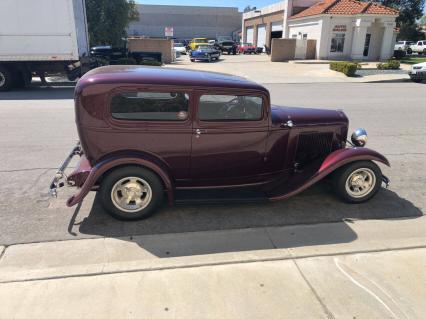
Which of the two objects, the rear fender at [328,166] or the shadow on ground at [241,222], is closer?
the shadow on ground at [241,222]

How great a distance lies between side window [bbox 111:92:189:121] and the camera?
3.95 meters

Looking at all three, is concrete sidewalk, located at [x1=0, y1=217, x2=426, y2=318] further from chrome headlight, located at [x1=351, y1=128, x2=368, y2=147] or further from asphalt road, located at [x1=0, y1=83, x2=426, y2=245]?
chrome headlight, located at [x1=351, y1=128, x2=368, y2=147]

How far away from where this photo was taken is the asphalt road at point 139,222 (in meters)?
4.14

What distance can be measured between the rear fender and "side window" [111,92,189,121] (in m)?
1.51

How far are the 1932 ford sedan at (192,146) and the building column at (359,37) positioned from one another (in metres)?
28.9

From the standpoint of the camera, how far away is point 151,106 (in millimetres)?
4012

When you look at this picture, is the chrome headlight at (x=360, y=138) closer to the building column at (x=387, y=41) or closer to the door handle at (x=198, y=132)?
the door handle at (x=198, y=132)

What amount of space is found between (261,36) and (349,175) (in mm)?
48535

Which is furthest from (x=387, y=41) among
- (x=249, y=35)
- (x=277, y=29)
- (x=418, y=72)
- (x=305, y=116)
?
(x=305, y=116)

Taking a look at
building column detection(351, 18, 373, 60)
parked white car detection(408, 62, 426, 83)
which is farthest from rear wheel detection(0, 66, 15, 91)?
building column detection(351, 18, 373, 60)

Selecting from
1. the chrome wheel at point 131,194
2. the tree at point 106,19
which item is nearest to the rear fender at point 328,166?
the chrome wheel at point 131,194

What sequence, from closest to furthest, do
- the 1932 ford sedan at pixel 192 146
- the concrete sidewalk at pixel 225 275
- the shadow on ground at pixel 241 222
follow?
the concrete sidewalk at pixel 225 275 < the shadow on ground at pixel 241 222 < the 1932 ford sedan at pixel 192 146

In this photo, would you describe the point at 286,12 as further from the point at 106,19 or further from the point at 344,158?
the point at 344,158

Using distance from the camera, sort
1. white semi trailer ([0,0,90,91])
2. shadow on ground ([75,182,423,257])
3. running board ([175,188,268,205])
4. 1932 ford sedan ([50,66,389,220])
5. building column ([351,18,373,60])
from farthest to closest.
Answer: building column ([351,18,373,60]) → white semi trailer ([0,0,90,91]) → running board ([175,188,268,205]) → 1932 ford sedan ([50,66,389,220]) → shadow on ground ([75,182,423,257])
